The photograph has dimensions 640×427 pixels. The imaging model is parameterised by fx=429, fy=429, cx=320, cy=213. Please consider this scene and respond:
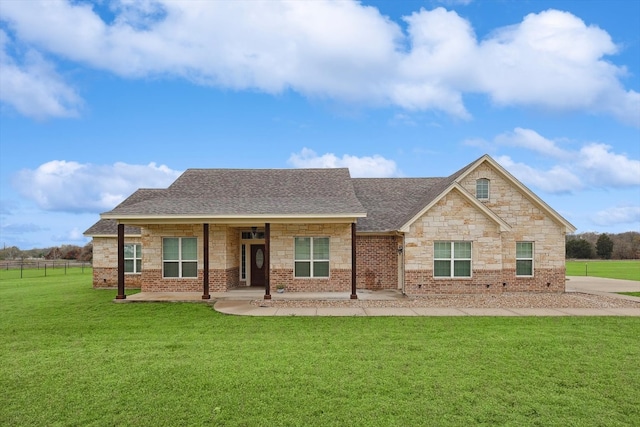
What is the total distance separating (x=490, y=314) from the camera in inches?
506

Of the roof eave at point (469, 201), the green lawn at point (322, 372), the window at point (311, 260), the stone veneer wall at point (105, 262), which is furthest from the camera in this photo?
the stone veneer wall at point (105, 262)

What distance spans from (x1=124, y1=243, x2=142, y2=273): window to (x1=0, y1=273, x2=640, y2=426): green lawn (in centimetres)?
849

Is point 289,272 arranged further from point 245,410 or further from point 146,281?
point 245,410

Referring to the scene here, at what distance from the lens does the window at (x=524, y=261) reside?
1831 centimetres

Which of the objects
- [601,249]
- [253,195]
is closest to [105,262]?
[253,195]

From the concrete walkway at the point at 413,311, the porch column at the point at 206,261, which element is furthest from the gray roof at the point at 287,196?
the concrete walkway at the point at 413,311

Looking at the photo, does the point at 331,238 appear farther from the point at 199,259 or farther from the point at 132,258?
the point at 132,258

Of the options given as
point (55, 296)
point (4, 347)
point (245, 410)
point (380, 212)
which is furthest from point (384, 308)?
point (55, 296)

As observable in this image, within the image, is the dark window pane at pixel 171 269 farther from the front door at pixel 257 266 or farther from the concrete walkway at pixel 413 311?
the concrete walkway at pixel 413 311

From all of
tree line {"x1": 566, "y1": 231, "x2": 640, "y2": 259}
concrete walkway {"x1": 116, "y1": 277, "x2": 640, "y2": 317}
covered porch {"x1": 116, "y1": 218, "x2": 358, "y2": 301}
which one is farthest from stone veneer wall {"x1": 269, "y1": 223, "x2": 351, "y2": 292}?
tree line {"x1": 566, "y1": 231, "x2": 640, "y2": 259}

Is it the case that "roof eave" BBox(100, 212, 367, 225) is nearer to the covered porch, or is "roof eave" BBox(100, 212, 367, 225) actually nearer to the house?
the house

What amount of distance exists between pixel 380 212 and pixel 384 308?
7.22 meters

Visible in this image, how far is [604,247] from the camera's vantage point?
63969 mm

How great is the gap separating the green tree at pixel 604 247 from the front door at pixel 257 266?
206 feet
